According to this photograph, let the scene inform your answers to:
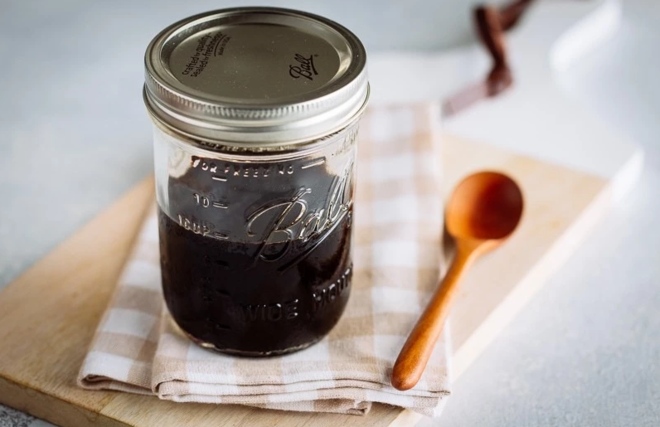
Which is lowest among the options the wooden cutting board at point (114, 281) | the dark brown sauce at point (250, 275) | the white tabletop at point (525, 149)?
the white tabletop at point (525, 149)

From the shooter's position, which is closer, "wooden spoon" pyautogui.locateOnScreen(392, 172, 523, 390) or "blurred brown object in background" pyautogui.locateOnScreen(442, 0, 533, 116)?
"wooden spoon" pyautogui.locateOnScreen(392, 172, 523, 390)

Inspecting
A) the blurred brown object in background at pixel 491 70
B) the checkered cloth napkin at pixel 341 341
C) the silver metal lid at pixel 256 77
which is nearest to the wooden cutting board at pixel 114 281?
the checkered cloth napkin at pixel 341 341

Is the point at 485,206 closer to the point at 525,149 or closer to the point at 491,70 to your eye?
the point at 525,149

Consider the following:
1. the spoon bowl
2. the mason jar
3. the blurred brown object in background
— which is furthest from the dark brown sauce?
the blurred brown object in background

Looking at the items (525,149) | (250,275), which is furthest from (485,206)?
(250,275)

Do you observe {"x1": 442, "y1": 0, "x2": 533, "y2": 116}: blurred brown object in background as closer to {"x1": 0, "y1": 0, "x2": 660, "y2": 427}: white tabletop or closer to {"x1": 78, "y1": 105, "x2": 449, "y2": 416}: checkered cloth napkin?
{"x1": 0, "y1": 0, "x2": 660, "y2": 427}: white tabletop

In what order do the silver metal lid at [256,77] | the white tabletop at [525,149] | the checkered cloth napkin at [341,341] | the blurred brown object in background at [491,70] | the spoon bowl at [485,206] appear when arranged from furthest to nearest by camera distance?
the blurred brown object in background at [491,70], the spoon bowl at [485,206], the white tabletop at [525,149], the checkered cloth napkin at [341,341], the silver metal lid at [256,77]

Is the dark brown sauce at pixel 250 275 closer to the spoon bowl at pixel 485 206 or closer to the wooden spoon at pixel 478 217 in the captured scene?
the wooden spoon at pixel 478 217
